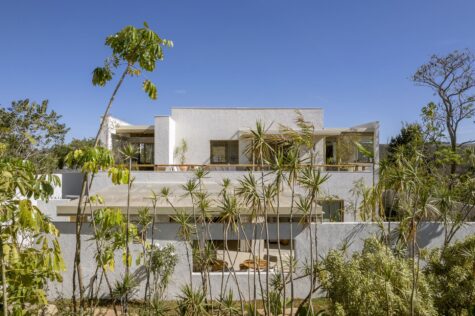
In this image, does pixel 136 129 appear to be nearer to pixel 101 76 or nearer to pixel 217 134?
pixel 217 134

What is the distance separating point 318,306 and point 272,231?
3.49 metres

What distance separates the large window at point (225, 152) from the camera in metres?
29.1

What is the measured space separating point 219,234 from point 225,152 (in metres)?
17.2

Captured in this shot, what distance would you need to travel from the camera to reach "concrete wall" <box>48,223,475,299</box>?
12547 mm

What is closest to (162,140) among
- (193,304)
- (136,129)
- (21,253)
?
(136,129)

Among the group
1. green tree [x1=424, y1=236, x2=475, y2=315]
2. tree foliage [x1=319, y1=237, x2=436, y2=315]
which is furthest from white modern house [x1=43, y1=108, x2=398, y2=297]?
green tree [x1=424, y1=236, x2=475, y2=315]

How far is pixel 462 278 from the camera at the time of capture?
9.12 m

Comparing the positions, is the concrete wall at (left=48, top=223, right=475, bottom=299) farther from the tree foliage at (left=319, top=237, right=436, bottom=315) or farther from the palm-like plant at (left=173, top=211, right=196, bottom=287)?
the tree foliage at (left=319, top=237, right=436, bottom=315)

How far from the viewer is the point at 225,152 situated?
2977 cm

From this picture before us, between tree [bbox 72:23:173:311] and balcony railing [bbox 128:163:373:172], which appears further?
balcony railing [bbox 128:163:373:172]

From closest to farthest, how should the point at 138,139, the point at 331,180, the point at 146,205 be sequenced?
the point at 146,205 → the point at 331,180 → the point at 138,139

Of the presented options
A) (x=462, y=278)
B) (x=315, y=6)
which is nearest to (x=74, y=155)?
(x=462, y=278)

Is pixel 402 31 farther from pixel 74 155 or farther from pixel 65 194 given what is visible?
pixel 65 194

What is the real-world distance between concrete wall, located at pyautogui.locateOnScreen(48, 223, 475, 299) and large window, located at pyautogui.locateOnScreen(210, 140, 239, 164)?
16428mm
